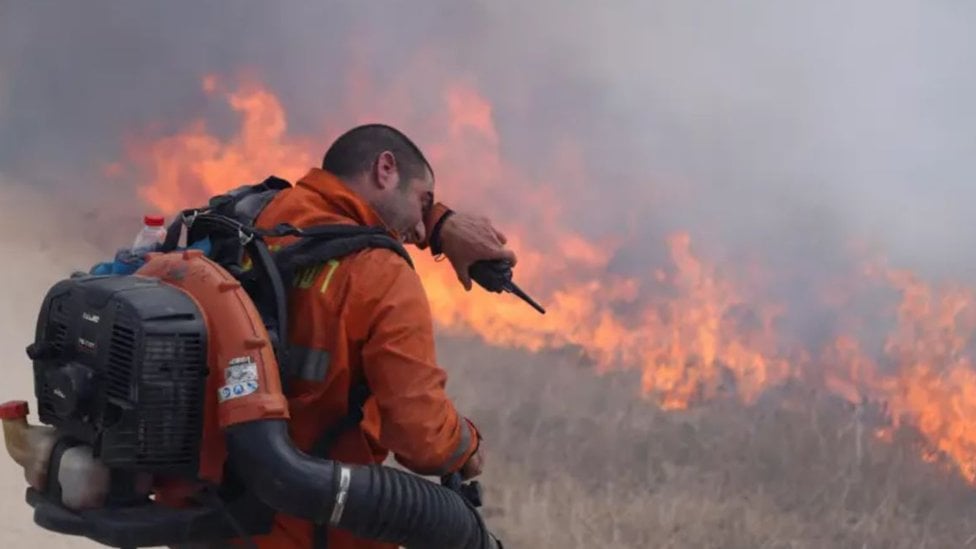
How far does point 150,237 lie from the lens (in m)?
3.28

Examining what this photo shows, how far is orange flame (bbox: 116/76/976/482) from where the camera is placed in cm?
688

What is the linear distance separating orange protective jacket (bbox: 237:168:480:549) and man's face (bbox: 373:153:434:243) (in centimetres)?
28

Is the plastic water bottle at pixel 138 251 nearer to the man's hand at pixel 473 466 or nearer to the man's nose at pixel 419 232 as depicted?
the man's nose at pixel 419 232

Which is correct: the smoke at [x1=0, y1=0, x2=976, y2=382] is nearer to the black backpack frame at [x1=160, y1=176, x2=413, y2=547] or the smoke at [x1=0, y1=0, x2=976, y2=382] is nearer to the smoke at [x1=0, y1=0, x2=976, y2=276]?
the smoke at [x1=0, y1=0, x2=976, y2=276]

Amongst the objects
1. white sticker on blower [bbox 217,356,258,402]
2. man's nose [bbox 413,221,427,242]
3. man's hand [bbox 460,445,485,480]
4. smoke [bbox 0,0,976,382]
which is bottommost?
white sticker on blower [bbox 217,356,258,402]

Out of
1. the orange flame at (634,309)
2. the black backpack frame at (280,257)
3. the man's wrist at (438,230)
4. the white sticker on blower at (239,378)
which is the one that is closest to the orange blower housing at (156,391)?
the white sticker on blower at (239,378)

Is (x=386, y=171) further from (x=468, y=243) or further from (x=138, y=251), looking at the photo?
(x=138, y=251)

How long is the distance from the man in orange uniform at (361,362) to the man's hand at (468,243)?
395 mm

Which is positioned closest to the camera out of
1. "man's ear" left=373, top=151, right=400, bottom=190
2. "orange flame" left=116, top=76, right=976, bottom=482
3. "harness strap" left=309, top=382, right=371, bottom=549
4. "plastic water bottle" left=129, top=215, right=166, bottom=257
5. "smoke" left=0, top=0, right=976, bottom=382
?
"harness strap" left=309, top=382, right=371, bottom=549

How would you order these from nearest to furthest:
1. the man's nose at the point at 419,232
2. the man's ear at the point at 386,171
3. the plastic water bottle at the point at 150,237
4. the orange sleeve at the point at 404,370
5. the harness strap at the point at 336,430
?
the orange sleeve at the point at 404,370
the harness strap at the point at 336,430
the plastic water bottle at the point at 150,237
the man's ear at the point at 386,171
the man's nose at the point at 419,232

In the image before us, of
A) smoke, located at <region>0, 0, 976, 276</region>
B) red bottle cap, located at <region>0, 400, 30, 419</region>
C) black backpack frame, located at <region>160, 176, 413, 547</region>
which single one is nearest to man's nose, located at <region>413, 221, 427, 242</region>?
black backpack frame, located at <region>160, 176, 413, 547</region>

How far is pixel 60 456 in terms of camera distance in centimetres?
287

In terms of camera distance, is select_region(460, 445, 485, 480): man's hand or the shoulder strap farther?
select_region(460, 445, 485, 480): man's hand

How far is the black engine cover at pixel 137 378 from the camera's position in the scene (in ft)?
8.86
